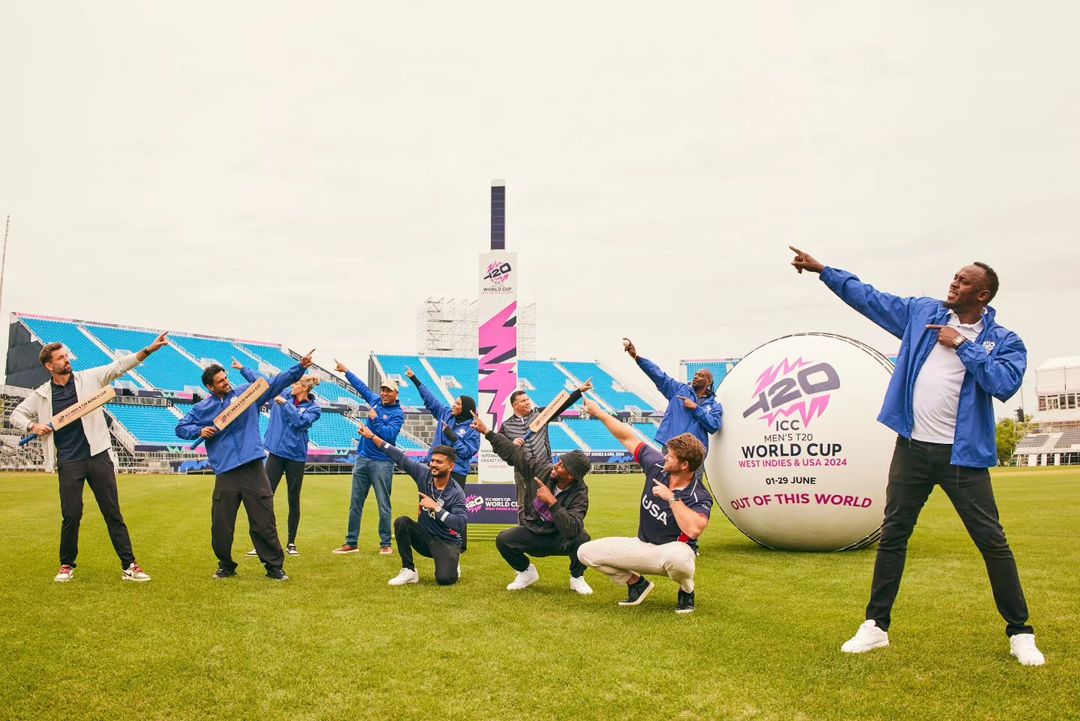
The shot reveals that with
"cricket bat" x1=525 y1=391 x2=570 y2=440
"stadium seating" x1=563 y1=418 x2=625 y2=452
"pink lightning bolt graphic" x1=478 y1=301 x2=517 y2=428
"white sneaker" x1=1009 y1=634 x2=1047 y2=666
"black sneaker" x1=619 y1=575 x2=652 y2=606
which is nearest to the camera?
"white sneaker" x1=1009 y1=634 x2=1047 y2=666

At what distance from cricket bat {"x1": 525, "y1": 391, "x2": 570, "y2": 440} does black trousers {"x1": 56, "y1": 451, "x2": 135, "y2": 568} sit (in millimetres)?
4005

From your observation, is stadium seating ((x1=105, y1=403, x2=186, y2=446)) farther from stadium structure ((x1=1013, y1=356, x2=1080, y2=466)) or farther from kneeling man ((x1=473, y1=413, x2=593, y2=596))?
stadium structure ((x1=1013, y1=356, x2=1080, y2=466))

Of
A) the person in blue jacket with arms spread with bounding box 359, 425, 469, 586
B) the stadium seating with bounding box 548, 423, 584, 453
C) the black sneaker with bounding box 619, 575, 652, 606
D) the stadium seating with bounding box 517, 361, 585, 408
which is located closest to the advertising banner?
the person in blue jacket with arms spread with bounding box 359, 425, 469, 586

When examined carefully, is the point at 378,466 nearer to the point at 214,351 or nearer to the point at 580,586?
the point at 580,586

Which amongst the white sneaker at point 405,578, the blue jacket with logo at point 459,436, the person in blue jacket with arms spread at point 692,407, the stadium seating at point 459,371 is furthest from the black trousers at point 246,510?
the stadium seating at point 459,371

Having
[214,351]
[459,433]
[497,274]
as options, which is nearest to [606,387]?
[214,351]

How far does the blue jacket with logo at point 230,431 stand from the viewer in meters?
7.71

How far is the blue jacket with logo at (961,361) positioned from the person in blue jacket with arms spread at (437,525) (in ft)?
13.0

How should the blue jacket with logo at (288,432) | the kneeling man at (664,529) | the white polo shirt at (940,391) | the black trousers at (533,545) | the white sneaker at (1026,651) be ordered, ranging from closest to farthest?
the white sneaker at (1026,651), the white polo shirt at (940,391), the kneeling man at (664,529), the black trousers at (533,545), the blue jacket with logo at (288,432)

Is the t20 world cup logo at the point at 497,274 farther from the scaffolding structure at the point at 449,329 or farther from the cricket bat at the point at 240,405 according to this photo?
the scaffolding structure at the point at 449,329

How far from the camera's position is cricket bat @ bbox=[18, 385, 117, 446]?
23.9 ft

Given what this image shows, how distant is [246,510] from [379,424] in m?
2.38

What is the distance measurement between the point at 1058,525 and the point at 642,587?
355 inches

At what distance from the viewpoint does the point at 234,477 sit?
306 inches
